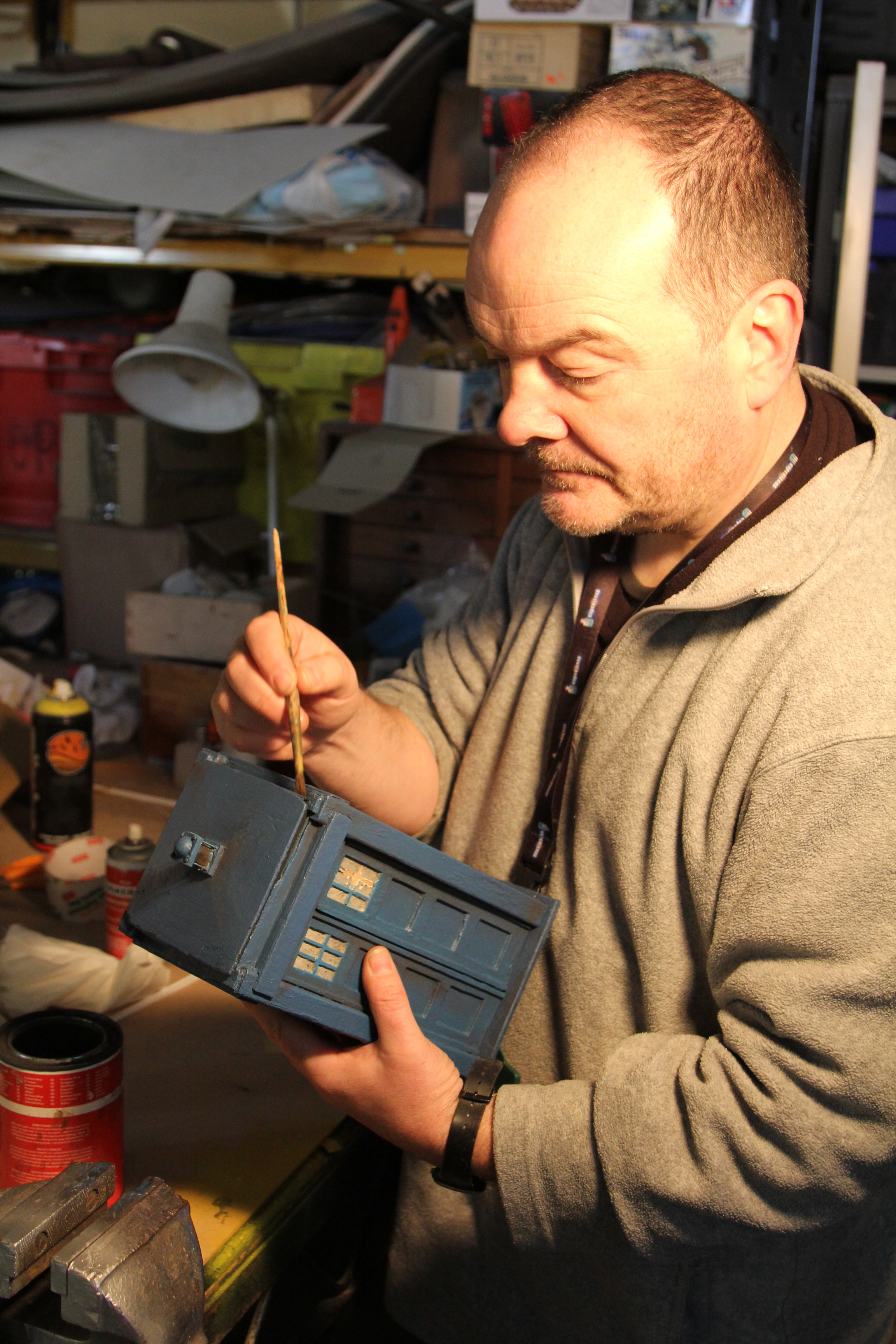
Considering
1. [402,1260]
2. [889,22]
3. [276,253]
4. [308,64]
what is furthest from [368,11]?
[402,1260]

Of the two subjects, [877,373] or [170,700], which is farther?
[877,373]

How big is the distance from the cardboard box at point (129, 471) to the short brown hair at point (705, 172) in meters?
1.62

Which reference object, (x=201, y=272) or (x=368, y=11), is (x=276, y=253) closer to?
(x=201, y=272)

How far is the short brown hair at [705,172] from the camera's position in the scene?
714 mm

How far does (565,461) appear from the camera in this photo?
0.79 metres

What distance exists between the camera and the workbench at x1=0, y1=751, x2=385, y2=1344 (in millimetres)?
793

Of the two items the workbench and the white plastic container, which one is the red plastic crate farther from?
the workbench

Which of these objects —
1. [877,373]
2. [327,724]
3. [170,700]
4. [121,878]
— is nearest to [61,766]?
[121,878]

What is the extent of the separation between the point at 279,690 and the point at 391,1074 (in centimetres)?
29

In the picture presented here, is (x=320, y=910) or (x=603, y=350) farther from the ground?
(x=603, y=350)

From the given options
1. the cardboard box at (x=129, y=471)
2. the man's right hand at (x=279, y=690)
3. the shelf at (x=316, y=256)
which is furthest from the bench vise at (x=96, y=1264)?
the cardboard box at (x=129, y=471)

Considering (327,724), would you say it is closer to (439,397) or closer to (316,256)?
(439,397)

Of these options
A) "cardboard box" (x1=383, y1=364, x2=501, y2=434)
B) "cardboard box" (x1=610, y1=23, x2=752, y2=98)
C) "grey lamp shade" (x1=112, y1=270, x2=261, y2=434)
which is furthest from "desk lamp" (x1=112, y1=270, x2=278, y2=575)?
"cardboard box" (x1=610, y1=23, x2=752, y2=98)

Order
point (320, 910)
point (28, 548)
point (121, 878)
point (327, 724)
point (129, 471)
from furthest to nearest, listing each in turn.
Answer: point (28, 548) < point (129, 471) < point (121, 878) < point (327, 724) < point (320, 910)
